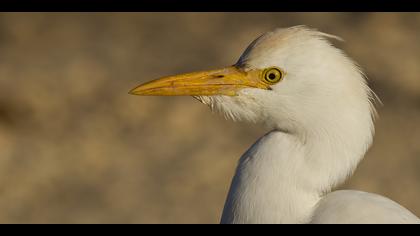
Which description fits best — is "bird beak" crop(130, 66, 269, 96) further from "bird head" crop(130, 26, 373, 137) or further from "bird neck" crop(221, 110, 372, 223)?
"bird neck" crop(221, 110, 372, 223)

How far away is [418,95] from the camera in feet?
28.6

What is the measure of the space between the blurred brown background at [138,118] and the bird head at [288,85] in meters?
3.61

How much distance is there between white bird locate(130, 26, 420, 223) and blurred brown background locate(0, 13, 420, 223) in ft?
12.2

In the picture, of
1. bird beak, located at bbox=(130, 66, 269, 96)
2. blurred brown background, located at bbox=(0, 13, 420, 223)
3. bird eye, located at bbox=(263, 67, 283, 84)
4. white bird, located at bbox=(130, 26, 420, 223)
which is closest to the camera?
white bird, located at bbox=(130, 26, 420, 223)

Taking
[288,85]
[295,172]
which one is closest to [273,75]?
[288,85]

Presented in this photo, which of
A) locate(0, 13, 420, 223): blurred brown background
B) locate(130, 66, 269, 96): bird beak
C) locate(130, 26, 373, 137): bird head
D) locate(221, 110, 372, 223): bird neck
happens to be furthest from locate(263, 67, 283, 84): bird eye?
locate(0, 13, 420, 223): blurred brown background

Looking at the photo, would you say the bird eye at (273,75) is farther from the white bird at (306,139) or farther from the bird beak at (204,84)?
the bird beak at (204,84)

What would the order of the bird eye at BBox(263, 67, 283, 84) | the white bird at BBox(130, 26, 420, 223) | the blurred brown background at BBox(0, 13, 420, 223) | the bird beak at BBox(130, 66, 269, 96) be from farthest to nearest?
the blurred brown background at BBox(0, 13, 420, 223)
the bird beak at BBox(130, 66, 269, 96)
the bird eye at BBox(263, 67, 283, 84)
the white bird at BBox(130, 26, 420, 223)

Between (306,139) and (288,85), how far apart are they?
10.1 inches

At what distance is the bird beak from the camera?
377 centimetres

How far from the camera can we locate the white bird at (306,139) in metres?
3.49

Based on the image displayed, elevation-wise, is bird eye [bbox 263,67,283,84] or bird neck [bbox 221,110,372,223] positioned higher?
bird eye [bbox 263,67,283,84]

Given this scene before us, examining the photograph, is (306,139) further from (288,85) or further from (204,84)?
(204,84)
